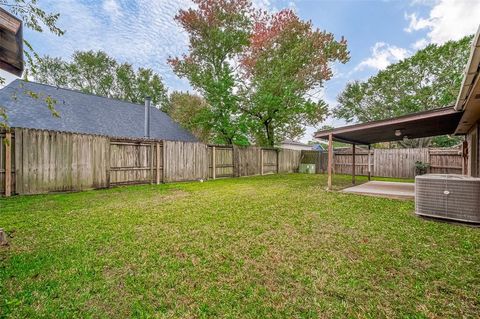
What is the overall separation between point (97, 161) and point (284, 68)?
10516 mm

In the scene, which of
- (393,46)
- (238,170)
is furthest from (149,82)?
(393,46)

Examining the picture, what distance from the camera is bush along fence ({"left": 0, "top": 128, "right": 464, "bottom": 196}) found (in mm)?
5824

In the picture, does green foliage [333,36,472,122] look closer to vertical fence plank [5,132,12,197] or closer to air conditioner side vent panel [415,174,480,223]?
air conditioner side vent panel [415,174,480,223]

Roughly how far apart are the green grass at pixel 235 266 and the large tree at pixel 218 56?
30.9ft

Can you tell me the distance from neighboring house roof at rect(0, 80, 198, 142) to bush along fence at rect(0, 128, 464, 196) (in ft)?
9.79

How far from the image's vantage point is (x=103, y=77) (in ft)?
77.0

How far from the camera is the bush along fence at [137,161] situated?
229 inches

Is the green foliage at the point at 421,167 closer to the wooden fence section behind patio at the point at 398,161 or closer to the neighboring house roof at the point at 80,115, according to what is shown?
the wooden fence section behind patio at the point at 398,161

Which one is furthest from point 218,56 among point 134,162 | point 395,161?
point 395,161

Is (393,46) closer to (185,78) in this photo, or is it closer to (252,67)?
(252,67)

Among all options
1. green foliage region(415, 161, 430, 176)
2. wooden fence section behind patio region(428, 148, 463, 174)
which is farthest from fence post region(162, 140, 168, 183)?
wooden fence section behind patio region(428, 148, 463, 174)

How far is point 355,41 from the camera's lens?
1376 centimetres

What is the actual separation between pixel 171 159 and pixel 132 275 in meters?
7.54

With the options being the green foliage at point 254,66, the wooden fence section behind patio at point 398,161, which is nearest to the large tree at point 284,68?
the green foliage at point 254,66
